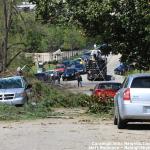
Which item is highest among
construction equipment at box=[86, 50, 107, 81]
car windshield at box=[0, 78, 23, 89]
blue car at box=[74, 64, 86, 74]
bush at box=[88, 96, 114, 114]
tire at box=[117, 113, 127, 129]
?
tire at box=[117, 113, 127, 129]

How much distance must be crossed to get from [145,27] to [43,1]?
15.1 feet

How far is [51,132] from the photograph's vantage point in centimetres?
1609

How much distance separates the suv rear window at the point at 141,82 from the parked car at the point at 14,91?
9.71 meters

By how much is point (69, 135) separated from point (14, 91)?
39.4 ft

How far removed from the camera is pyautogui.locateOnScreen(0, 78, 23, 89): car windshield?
28047 mm

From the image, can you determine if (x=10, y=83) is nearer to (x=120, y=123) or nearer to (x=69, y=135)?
(x=120, y=123)

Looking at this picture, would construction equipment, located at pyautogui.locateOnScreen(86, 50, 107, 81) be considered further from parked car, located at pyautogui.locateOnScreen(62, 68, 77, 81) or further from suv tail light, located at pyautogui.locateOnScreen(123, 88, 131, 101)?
suv tail light, located at pyautogui.locateOnScreen(123, 88, 131, 101)

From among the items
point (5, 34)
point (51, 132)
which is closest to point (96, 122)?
point (51, 132)

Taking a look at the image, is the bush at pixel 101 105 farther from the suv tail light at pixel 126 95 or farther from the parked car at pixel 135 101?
the suv tail light at pixel 126 95

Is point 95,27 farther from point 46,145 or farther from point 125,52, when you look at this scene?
point 46,145

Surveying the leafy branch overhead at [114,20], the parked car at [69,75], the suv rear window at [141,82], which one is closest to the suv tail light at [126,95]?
the suv rear window at [141,82]

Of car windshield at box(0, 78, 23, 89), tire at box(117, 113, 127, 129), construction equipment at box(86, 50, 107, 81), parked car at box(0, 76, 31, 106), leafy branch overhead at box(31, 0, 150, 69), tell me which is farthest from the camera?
construction equipment at box(86, 50, 107, 81)

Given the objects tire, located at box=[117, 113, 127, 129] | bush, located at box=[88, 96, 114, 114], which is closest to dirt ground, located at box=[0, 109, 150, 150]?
tire, located at box=[117, 113, 127, 129]

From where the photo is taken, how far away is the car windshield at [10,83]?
28.0m
